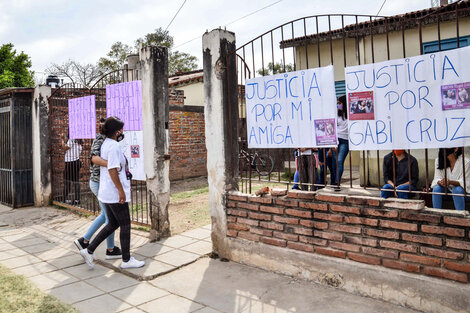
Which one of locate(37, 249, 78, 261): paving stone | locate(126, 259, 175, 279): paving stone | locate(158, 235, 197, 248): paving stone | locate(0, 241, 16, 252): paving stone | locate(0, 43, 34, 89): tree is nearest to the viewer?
locate(126, 259, 175, 279): paving stone

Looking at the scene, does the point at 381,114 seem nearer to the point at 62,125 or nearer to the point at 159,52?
the point at 159,52

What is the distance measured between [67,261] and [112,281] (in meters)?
1.15

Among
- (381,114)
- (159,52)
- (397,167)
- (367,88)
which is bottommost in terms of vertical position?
(397,167)

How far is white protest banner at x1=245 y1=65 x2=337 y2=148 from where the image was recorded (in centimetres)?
398

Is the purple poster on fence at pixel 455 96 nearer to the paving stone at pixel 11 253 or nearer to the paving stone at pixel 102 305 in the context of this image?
the paving stone at pixel 102 305

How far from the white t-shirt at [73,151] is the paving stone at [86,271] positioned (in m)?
4.20

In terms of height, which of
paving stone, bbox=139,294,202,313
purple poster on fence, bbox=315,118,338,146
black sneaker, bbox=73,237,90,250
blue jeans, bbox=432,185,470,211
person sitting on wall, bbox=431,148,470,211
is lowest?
paving stone, bbox=139,294,202,313

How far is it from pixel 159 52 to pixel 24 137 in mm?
5252

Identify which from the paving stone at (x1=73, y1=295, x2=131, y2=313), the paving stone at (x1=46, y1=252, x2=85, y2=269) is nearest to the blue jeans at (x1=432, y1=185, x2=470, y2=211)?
the paving stone at (x1=73, y1=295, x2=131, y2=313)

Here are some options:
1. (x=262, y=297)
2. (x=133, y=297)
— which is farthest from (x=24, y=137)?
(x=262, y=297)

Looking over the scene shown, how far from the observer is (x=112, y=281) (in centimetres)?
442

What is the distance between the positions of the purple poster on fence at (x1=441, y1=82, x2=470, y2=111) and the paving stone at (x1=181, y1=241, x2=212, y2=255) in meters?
3.40

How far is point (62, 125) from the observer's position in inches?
354

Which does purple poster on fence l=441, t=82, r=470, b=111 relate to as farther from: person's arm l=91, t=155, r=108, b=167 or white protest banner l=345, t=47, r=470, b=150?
person's arm l=91, t=155, r=108, b=167
